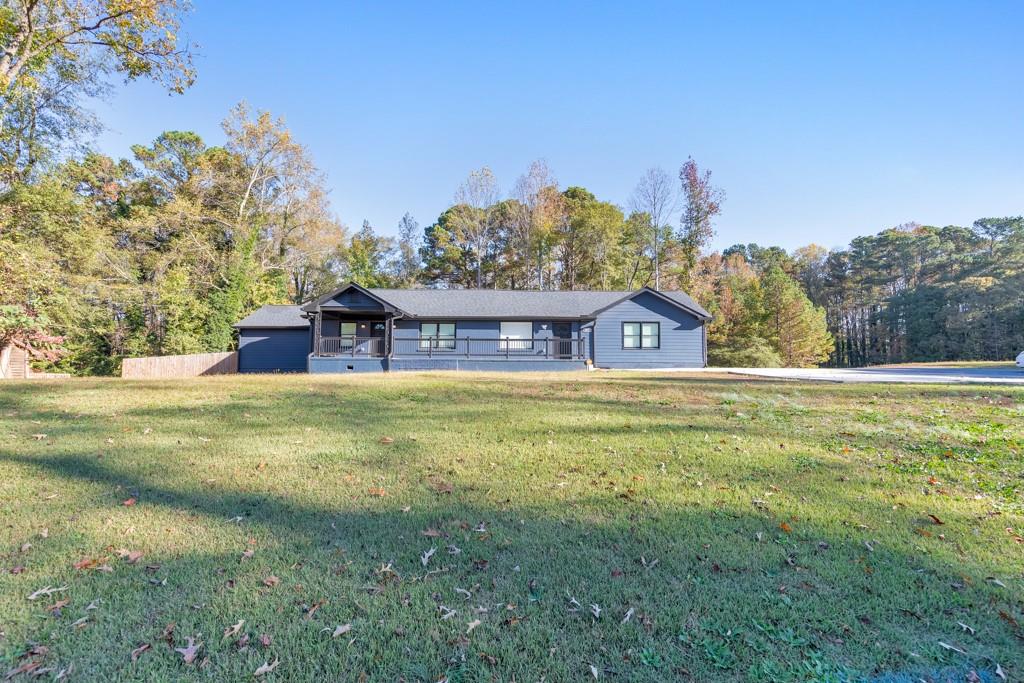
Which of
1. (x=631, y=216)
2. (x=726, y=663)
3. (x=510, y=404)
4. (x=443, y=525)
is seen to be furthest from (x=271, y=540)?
(x=631, y=216)

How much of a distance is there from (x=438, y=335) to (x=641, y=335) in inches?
369

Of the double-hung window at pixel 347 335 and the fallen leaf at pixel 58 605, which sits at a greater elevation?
the double-hung window at pixel 347 335

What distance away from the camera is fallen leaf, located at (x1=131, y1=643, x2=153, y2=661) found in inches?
80.7

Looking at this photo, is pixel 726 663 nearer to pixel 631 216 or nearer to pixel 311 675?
pixel 311 675

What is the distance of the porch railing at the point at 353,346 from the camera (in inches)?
773

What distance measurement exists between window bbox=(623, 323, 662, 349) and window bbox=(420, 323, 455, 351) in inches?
314

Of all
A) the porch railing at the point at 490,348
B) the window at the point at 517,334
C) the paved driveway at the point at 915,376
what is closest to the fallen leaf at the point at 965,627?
the paved driveway at the point at 915,376

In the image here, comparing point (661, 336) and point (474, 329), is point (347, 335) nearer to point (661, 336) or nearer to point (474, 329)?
point (474, 329)

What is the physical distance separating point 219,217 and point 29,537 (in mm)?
28753

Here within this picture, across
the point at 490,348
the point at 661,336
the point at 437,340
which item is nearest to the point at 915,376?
the point at 661,336

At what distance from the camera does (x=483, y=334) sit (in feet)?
68.5

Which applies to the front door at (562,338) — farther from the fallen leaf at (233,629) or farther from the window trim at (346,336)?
the fallen leaf at (233,629)

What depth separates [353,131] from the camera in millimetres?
19641

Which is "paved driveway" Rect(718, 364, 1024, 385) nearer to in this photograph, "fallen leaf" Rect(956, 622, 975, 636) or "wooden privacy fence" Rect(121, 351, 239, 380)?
"fallen leaf" Rect(956, 622, 975, 636)
